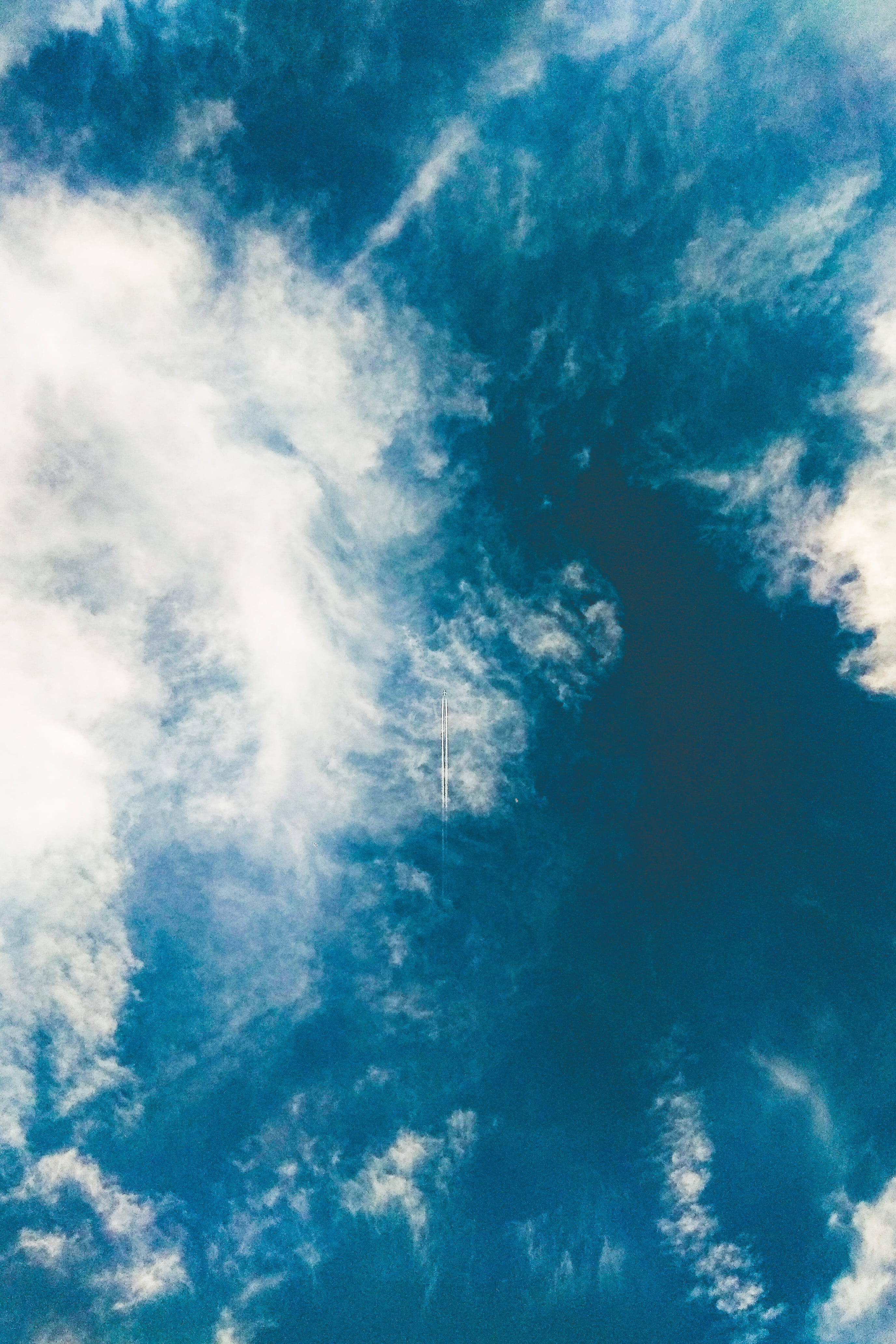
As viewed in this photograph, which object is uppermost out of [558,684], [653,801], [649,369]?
[649,369]

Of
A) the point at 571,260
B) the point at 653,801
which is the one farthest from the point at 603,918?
the point at 571,260

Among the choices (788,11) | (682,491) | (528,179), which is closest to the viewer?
(788,11)

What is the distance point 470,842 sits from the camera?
95.4m

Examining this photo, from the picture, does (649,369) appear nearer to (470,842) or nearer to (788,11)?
(788,11)

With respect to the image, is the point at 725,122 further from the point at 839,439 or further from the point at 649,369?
the point at 839,439

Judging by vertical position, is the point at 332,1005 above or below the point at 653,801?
below

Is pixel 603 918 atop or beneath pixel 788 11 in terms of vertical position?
beneath

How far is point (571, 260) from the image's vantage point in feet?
286

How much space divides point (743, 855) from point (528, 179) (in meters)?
94.6

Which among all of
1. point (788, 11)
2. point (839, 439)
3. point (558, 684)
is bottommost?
point (558, 684)

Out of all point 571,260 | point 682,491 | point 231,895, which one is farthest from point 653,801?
point 571,260

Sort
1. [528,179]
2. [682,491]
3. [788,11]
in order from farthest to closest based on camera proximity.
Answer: [682,491] < [528,179] < [788,11]

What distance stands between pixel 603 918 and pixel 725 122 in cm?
10506

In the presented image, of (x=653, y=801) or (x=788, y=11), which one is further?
(x=653, y=801)
